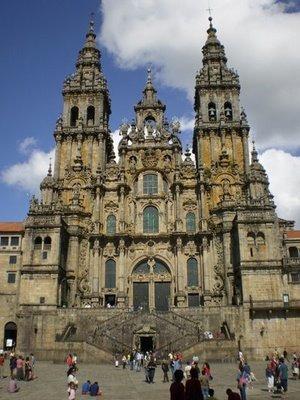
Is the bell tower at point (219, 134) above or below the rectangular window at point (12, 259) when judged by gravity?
above

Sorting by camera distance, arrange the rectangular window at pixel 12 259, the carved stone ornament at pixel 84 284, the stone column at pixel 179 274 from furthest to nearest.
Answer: the rectangular window at pixel 12 259 < the carved stone ornament at pixel 84 284 < the stone column at pixel 179 274

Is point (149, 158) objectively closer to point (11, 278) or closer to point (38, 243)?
point (38, 243)

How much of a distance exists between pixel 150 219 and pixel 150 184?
13.4ft

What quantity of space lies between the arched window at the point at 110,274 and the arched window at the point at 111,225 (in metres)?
3.13

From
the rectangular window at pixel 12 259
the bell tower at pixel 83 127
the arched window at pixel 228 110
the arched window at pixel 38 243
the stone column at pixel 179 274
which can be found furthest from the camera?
the arched window at pixel 228 110

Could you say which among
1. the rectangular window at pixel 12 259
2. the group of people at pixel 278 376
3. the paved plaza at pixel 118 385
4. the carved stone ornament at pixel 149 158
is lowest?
the paved plaza at pixel 118 385

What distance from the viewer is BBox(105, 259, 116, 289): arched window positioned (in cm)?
4628

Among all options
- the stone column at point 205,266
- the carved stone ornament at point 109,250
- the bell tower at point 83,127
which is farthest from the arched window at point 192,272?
the bell tower at point 83,127

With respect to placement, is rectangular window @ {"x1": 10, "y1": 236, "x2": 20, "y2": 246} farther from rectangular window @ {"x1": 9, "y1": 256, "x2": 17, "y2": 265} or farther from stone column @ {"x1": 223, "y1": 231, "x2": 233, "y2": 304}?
stone column @ {"x1": 223, "y1": 231, "x2": 233, "y2": 304}

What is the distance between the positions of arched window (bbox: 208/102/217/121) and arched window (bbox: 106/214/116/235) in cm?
1681

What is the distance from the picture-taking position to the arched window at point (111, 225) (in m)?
48.4

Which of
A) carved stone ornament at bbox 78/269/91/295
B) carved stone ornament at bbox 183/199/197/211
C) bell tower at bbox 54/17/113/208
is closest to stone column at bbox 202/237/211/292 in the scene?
carved stone ornament at bbox 183/199/197/211

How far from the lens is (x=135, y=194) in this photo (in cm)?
4981

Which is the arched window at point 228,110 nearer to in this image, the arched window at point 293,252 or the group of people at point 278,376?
the arched window at point 293,252
